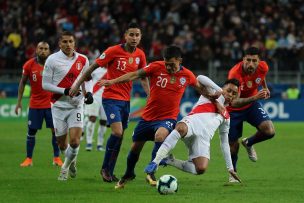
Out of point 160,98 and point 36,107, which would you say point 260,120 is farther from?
point 36,107

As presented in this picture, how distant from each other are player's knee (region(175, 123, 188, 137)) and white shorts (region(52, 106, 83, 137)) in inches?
78.6

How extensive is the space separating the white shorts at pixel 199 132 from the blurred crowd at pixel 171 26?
1825cm

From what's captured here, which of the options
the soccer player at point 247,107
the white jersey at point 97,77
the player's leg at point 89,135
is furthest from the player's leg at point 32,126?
the soccer player at point 247,107

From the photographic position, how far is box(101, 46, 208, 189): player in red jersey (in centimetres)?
1201

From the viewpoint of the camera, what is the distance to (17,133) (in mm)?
25000

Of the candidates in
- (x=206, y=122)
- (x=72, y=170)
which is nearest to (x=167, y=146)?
(x=206, y=122)

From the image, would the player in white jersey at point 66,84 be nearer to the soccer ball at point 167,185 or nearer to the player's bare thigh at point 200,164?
the player's bare thigh at point 200,164

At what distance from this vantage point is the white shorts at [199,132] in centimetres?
1222

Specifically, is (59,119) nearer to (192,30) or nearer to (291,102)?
(291,102)

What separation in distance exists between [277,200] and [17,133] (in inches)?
600

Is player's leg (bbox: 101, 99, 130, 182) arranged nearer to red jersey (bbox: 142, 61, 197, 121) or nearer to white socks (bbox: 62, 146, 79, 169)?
white socks (bbox: 62, 146, 79, 169)

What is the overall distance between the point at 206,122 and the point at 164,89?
821 millimetres

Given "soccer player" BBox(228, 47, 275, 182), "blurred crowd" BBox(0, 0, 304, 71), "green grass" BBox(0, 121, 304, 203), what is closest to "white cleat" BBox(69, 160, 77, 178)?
"green grass" BBox(0, 121, 304, 203)

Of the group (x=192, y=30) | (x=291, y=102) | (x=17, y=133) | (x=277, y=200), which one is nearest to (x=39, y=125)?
(x=277, y=200)
